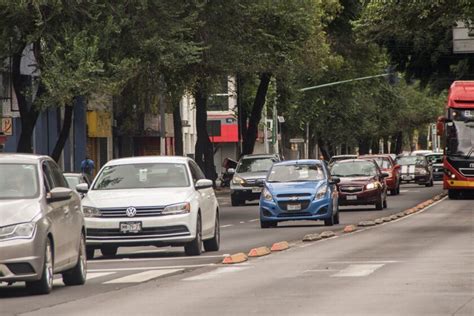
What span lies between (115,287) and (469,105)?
35.2 metres

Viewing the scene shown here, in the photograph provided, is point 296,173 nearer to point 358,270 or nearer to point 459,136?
point 358,270

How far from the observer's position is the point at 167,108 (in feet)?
Result: 231

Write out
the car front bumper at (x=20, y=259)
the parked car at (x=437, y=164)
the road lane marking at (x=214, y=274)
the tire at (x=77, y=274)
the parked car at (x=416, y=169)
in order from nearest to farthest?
the car front bumper at (x=20, y=259), the tire at (x=77, y=274), the road lane marking at (x=214, y=274), the parked car at (x=416, y=169), the parked car at (x=437, y=164)

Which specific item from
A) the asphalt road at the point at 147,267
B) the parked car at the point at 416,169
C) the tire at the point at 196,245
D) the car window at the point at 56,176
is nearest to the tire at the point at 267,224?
the asphalt road at the point at 147,267

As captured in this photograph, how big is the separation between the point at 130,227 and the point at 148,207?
0.42 metres

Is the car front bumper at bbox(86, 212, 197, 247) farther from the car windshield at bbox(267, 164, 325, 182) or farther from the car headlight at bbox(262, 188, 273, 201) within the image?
the car windshield at bbox(267, 164, 325, 182)

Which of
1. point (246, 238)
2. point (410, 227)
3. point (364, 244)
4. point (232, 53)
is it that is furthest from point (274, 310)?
point (232, 53)

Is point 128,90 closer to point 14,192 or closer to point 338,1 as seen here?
point 338,1

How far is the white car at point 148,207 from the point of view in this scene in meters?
23.6

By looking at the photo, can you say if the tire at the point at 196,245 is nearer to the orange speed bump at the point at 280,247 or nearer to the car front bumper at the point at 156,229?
the car front bumper at the point at 156,229

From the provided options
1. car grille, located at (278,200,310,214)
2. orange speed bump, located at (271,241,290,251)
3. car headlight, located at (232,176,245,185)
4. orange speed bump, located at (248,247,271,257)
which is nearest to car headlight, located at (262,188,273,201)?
car grille, located at (278,200,310,214)

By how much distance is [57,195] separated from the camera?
1703cm

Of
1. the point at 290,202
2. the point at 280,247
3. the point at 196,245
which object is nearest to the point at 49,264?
the point at 196,245

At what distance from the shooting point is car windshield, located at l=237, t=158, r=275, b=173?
169 ft
